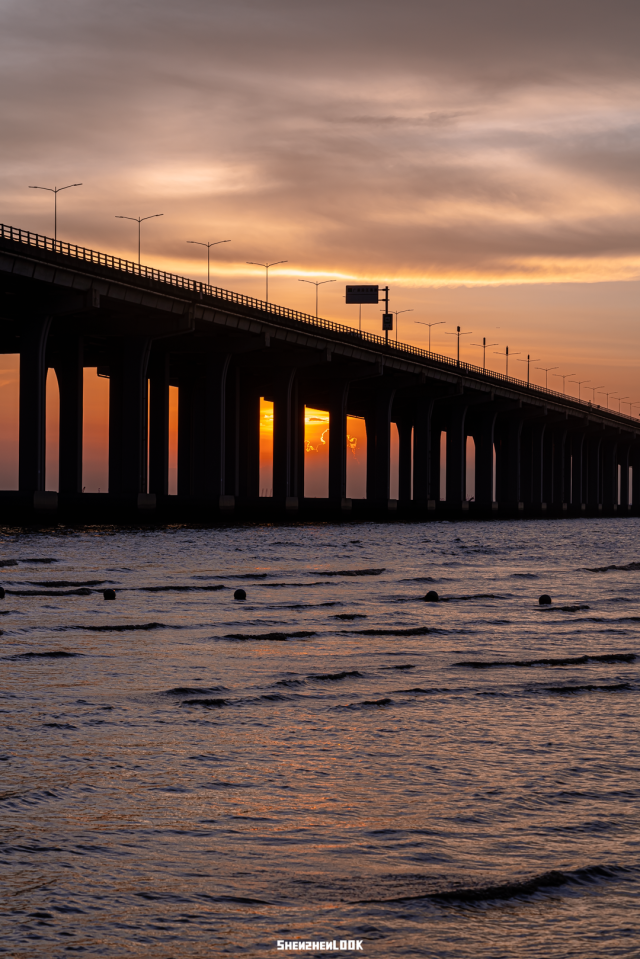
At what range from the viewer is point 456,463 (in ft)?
530

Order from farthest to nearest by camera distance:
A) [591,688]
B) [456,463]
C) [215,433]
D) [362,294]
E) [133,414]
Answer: [456,463], [362,294], [215,433], [133,414], [591,688]

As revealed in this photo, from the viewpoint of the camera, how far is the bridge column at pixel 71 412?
92.9 meters

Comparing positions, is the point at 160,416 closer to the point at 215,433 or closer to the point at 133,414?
the point at 215,433

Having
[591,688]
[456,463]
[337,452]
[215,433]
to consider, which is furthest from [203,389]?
[591,688]

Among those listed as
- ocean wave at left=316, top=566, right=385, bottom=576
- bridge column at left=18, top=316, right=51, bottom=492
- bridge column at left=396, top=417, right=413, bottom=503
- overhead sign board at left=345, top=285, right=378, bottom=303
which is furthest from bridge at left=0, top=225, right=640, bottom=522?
ocean wave at left=316, top=566, right=385, bottom=576

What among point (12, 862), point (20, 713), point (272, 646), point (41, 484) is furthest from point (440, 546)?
point (12, 862)

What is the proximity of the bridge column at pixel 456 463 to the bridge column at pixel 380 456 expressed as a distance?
883 inches

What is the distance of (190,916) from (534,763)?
17.3ft

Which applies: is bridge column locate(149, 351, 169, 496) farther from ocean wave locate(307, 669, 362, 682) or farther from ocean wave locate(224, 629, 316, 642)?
ocean wave locate(307, 669, 362, 682)

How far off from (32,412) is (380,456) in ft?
216

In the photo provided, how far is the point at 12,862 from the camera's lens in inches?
316

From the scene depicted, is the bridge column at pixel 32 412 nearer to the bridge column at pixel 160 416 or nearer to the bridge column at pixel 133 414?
the bridge column at pixel 133 414

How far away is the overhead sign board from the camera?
157 meters

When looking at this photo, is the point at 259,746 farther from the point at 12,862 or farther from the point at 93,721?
the point at 12,862
